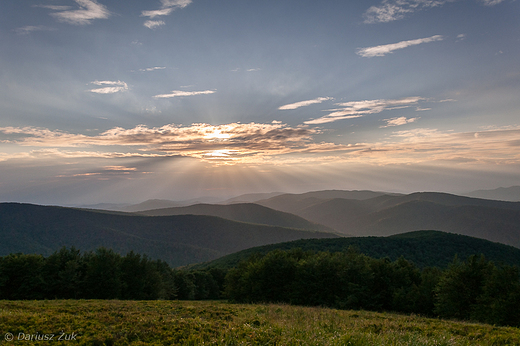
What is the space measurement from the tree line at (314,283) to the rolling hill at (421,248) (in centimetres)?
6589

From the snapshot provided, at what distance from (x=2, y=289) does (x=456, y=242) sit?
167m

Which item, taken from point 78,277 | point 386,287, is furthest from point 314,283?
point 78,277

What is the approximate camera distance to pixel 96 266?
44.1 metres

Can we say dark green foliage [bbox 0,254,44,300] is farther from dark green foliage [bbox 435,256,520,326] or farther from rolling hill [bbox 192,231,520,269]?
rolling hill [bbox 192,231,520,269]

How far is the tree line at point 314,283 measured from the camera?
114 ft

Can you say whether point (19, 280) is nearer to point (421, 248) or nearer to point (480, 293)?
point (480, 293)

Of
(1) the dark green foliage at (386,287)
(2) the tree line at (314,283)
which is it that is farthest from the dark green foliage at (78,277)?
(1) the dark green foliage at (386,287)

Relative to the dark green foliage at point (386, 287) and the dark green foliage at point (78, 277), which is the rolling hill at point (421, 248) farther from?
the dark green foliage at point (386, 287)

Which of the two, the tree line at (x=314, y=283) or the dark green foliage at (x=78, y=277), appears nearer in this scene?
the tree line at (x=314, y=283)

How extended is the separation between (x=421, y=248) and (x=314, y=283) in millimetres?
109988

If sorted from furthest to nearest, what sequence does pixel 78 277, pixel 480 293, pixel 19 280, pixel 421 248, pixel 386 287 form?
1. pixel 421 248
2. pixel 78 277
3. pixel 386 287
4. pixel 19 280
5. pixel 480 293

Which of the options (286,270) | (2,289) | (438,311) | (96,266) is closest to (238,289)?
(286,270)

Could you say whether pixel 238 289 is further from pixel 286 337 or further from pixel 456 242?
pixel 456 242

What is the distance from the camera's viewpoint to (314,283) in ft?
131
